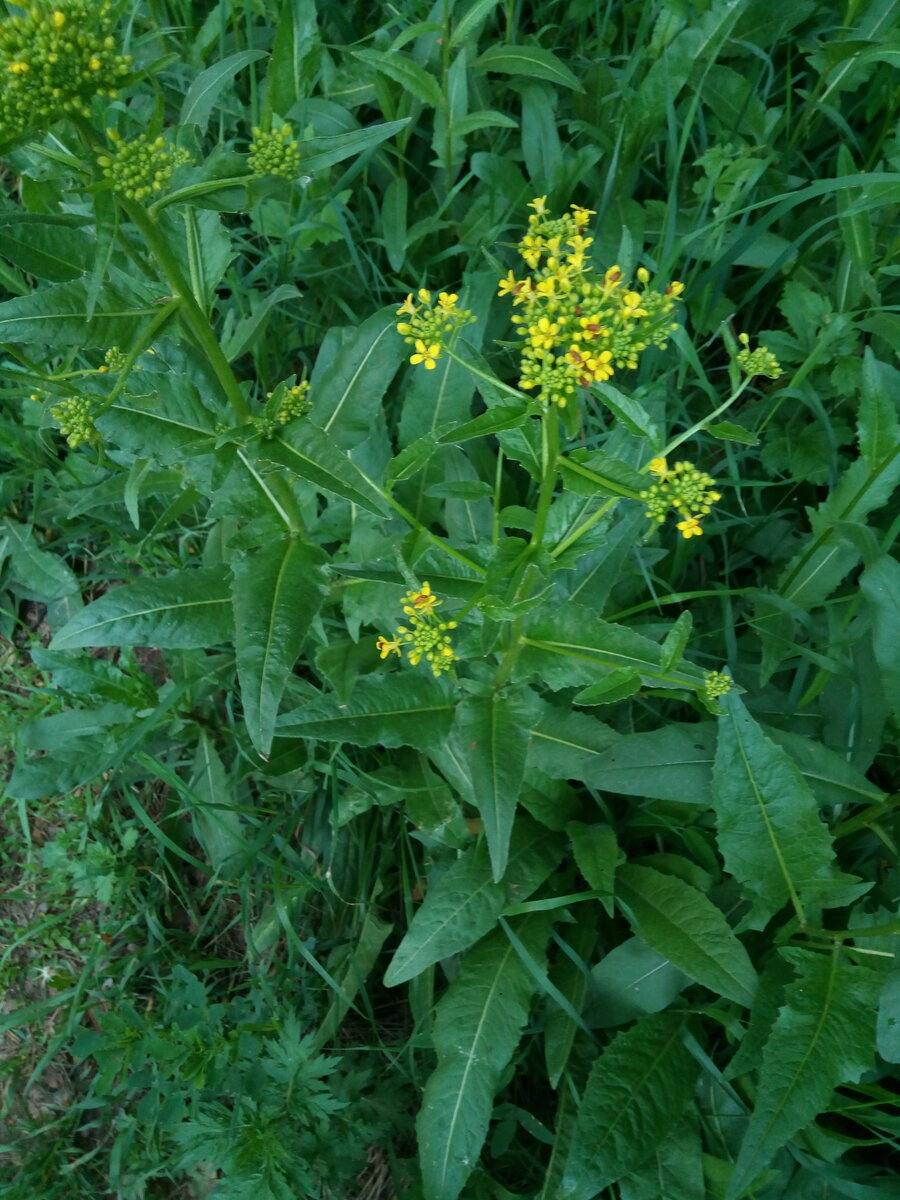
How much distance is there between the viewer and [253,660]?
2289 mm

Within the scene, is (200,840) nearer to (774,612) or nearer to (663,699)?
(663,699)

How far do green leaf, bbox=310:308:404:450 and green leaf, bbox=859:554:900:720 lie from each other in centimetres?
159

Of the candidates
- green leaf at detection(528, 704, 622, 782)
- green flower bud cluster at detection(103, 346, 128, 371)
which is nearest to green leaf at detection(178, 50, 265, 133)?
green flower bud cluster at detection(103, 346, 128, 371)

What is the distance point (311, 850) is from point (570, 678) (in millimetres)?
1511

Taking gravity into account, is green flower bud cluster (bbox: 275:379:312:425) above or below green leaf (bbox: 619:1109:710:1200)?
above

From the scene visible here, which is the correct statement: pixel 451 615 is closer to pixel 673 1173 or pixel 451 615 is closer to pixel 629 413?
A: pixel 629 413

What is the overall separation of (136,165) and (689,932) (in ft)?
8.35

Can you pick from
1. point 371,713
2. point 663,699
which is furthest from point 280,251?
point 663,699

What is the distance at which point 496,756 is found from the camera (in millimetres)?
2396

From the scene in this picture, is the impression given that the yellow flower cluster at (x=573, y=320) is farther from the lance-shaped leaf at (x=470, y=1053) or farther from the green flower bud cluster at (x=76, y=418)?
the lance-shaped leaf at (x=470, y=1053)

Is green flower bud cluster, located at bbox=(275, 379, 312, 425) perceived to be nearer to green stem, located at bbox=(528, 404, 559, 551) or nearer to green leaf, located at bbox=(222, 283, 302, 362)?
green leaf, located at bbox=(222, 283, 302, 362)

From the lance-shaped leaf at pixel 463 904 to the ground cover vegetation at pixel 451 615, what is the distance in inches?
0.5

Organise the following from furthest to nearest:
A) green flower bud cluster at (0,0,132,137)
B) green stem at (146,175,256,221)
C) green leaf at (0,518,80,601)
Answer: green leaf at (0,518,80,601) < green stem at (146,175,256,221) < green flower bud cluster at (0,0,132,137)

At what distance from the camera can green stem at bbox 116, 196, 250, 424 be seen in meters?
1.98
